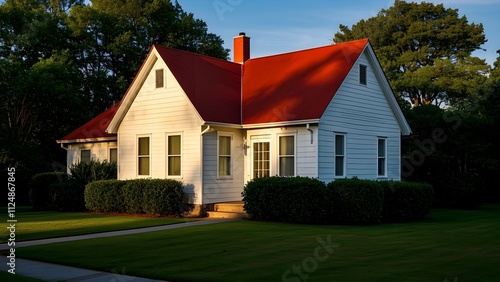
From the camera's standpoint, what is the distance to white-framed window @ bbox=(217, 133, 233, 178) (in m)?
22.5

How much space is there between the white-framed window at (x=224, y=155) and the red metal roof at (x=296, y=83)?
106cm

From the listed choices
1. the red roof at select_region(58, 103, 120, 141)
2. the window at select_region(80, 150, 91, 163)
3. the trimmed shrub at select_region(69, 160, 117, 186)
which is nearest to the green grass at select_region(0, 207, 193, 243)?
the trimmed shrub at select_region(69, 160, 117, 186)

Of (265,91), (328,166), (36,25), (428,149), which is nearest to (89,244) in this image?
(328,166)

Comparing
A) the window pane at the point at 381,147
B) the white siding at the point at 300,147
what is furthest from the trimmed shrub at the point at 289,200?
the window pane at the point at 381,147

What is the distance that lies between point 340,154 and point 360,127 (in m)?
1.91

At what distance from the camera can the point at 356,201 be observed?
18.6 m

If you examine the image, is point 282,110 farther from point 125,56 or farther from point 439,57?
point 439,57

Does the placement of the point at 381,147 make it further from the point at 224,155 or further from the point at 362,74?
the point at 224,155

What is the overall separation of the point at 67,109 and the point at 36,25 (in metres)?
7.23

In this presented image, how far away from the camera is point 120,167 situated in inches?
985

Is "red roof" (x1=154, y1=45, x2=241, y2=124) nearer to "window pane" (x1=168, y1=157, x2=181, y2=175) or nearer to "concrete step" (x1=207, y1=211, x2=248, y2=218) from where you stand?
"window pane" (x1=168, y1=157, x2=181, y2=175)

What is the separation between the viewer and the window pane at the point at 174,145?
74.8 feet

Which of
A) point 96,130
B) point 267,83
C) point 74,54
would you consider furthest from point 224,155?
point 74,54

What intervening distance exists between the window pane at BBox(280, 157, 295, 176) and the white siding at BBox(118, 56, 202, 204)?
3.21 metres
